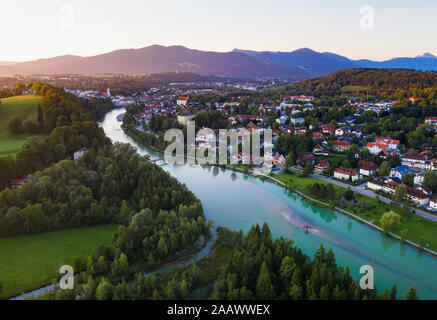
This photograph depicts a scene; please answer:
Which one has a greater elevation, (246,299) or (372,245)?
(246,299)

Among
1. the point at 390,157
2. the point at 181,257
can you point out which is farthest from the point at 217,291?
the point at 390,157

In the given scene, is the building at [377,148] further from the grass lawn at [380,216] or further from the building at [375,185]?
the grass lawn at [380,216]

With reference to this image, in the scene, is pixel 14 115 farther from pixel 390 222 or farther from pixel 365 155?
pixel 365 155

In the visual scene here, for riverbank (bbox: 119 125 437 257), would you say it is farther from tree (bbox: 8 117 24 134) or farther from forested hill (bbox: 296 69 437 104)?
forested hill (bbox: 296 69 437 104)

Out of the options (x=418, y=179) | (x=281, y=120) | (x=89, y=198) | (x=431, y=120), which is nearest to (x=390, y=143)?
(x=418, y=179)
